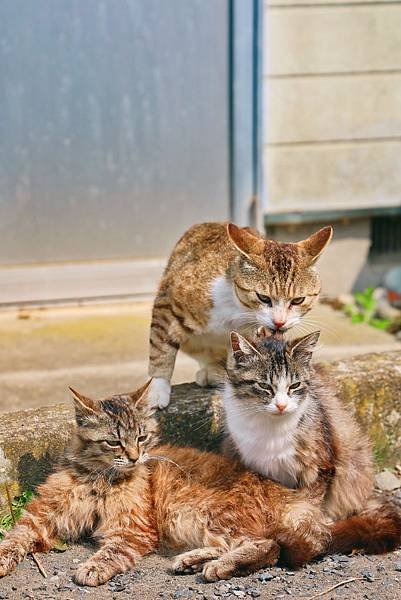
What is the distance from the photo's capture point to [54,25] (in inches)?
268

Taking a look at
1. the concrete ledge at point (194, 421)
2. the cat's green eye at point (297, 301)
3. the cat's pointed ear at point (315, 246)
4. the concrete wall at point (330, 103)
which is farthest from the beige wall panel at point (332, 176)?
the cat's green eye at point (297, 301)

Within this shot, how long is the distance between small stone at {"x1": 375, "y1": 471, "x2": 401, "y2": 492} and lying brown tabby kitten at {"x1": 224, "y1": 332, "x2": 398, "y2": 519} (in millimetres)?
531

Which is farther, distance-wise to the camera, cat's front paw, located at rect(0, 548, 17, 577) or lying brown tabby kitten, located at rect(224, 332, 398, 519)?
lying brown tabby kitten, located at rect(224, 332, 398, 519)

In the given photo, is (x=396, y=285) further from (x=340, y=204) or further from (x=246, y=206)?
(x=246, y=206)

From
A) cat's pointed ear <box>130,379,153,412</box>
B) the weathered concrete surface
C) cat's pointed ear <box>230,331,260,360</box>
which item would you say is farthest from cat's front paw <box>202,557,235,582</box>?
the weathered concrete surface

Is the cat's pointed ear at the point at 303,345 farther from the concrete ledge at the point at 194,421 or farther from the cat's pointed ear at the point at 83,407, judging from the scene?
the cat's pointed ear at the point at 83,407

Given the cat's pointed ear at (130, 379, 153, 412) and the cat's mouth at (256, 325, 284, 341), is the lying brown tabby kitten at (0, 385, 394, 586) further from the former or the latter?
the cat's mouth at (256, 325, 284, 341)

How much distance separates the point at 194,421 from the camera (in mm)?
4582

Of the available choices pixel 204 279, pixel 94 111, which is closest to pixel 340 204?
pixel 94 111

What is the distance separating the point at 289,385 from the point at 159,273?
3445mm

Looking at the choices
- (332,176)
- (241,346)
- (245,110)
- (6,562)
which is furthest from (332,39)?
(6,562)

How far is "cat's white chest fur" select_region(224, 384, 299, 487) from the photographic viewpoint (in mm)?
3951

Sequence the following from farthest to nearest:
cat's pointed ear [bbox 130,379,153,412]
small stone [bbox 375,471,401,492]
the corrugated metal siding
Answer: the corrugated metal siding < small stone [bbox 375,471,401,492] < cat's pointed ear [bbox 130,379,153,412]

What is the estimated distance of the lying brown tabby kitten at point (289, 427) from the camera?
394cm
